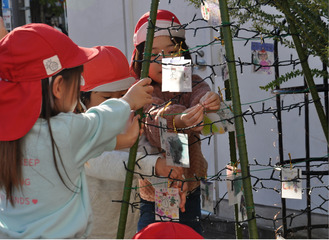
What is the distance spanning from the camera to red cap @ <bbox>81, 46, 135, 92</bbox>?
7.49 feet

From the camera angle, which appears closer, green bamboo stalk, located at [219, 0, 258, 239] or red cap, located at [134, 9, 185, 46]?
→ green bamboo stalk, located at [219, 0, 258, 239]

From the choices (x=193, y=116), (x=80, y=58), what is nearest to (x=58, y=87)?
(x=80, y=58)

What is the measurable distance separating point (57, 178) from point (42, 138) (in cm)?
13

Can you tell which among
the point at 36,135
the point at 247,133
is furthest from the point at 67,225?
the point at 247,133

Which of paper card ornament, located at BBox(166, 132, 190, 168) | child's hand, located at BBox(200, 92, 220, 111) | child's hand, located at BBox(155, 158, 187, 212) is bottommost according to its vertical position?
child's hand, located at BBox(155, 158, 187, 212)

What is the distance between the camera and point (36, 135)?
1567 mm

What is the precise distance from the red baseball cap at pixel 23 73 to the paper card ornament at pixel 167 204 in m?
0.57

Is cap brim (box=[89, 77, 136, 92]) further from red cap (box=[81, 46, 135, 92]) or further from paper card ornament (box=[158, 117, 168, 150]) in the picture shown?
paper card ornament (box=[158, 117, 168, 150])

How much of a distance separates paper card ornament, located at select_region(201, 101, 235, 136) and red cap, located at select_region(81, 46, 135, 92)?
486mm

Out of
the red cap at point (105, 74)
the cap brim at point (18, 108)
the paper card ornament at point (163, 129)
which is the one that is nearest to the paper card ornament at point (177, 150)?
the paper card ornament at point (163, 129)

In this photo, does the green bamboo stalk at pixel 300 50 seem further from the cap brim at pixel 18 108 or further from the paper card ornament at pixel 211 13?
the cap brim at pixel 18 108

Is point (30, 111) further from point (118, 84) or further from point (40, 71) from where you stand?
point (118, 84)

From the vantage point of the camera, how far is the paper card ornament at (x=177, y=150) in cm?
176

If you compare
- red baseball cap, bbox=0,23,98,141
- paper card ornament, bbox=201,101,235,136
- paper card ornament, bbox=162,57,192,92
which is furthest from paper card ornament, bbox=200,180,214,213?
red baseball cap, bbox=0,23,98,141
